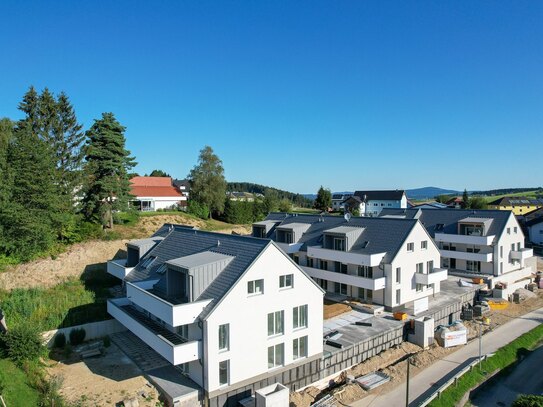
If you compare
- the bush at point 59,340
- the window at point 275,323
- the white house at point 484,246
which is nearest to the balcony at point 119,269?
the bush at point 59,340

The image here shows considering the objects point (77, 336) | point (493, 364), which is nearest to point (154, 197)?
point (77, 336)

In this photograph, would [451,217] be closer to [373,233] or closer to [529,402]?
[373,233]

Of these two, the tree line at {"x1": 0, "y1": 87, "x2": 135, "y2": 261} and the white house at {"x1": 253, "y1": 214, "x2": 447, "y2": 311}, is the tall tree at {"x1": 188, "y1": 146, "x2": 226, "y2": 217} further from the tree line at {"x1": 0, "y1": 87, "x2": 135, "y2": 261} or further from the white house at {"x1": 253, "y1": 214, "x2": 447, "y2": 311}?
the white house at {"x1": 253, "y1": 214, "x2": 447, "y2": 311}

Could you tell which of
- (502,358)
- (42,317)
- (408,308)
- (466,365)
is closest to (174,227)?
(42,317)

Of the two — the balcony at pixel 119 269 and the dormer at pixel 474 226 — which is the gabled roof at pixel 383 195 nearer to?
the dormer at pixel 474 226

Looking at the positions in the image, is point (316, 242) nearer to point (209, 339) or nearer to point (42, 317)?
point (209, 339)
